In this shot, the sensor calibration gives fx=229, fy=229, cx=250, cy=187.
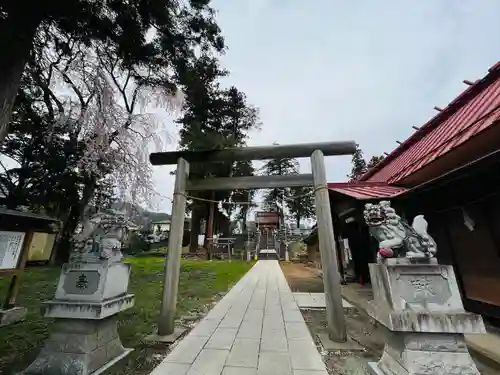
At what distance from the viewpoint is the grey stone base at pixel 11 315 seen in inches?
168

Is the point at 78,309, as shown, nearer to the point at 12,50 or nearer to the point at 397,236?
the point at 397,236

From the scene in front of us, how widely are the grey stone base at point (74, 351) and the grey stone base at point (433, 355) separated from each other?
3.18m

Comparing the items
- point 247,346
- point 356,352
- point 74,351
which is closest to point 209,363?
point 247,346

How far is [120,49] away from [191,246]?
1785 cm

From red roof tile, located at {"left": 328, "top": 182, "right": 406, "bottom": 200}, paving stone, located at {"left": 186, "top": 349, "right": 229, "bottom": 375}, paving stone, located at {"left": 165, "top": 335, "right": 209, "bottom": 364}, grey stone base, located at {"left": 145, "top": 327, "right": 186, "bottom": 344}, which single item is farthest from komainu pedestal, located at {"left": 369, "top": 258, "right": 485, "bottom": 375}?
red roof tile, located at {"left": 328, "top": 182, "right": 406, "bottom": 200}

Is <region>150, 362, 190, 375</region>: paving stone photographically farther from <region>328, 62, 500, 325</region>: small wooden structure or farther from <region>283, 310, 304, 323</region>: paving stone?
<region>328, 62, 500, 325</region>: small wooden structure

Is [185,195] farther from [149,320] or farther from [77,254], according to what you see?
[149,320]

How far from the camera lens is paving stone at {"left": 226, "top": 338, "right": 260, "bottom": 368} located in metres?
2.95

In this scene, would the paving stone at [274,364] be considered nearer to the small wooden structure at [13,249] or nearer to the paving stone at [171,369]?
the paving stone at [171,369]

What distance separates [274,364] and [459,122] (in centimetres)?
593

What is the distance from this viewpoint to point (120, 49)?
508cm

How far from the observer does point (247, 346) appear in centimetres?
346

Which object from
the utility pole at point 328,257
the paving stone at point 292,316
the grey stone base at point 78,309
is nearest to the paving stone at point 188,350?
the grey stone base at point 78,309

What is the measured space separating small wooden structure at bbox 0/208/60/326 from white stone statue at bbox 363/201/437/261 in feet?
20.0
